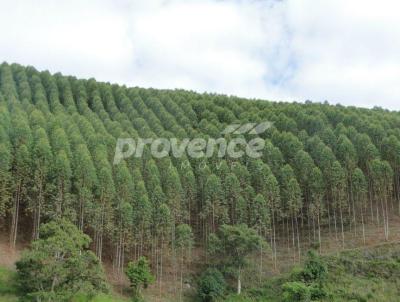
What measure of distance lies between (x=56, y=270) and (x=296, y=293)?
14.2 metres

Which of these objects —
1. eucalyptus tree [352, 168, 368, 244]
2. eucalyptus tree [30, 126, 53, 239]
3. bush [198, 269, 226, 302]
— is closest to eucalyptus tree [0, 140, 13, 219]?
eucalyptus tree [30, 126, 53, 239]

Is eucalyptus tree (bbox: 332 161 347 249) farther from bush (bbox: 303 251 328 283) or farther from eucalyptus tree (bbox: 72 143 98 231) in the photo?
eucalyptus tree (bbox: 72 143 98 231)

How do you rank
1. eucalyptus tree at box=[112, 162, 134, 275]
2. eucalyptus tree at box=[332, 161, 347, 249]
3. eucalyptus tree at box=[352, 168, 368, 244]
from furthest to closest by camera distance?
eucalyptus tree at box=[332, 161, 347, 249]
eucalyptus tree at box=[352, 168, 368, 244]
eucalyptus tree at box=[112, 162, 134, 275]

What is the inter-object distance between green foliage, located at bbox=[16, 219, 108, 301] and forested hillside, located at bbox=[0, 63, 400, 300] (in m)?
6.82

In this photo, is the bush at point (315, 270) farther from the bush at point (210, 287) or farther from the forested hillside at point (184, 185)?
the bush at point (210, 287)

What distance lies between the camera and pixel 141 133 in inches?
2034

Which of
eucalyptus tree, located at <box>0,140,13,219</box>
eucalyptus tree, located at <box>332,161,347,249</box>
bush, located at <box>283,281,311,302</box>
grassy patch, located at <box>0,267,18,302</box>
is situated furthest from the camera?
eucalyptus tree, located at <box>332,161,347,249</box>

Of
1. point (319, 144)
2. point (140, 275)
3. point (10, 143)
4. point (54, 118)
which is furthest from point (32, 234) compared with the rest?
point (319, 144)

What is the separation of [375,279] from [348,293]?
284 cm

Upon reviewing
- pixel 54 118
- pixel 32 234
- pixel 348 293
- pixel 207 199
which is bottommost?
pixel 348 293

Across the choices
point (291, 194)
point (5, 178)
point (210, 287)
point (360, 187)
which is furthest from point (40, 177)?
point (360, 187)

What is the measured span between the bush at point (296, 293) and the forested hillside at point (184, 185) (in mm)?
7771

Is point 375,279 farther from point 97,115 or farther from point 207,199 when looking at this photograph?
point 97,115

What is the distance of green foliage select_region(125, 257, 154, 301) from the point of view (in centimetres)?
3247
